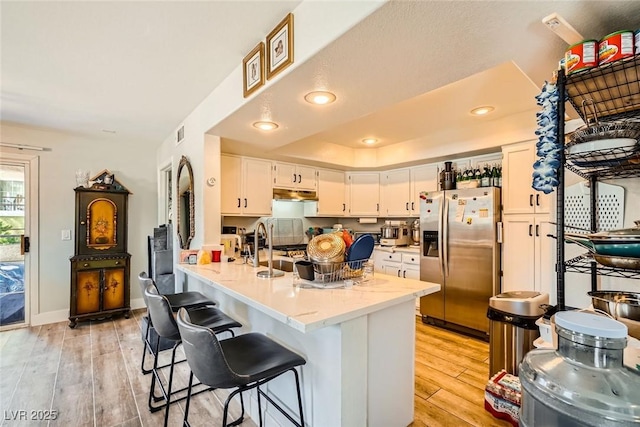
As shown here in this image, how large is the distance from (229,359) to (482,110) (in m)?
3.07

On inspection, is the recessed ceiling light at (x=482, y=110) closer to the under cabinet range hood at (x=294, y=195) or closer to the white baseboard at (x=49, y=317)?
the under cabinet range hood at (x=294, y=195)

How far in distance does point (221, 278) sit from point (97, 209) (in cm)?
292

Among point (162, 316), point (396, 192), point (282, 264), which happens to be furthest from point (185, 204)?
point (396, 192)

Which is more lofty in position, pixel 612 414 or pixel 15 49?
pixel 15 49

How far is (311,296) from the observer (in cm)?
157

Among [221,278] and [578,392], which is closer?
[578,392]

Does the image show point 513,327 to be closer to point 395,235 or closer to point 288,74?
point 288,74

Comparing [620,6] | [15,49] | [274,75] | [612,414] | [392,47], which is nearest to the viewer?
[612,414]

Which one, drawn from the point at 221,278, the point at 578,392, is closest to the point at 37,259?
the point at 221,278

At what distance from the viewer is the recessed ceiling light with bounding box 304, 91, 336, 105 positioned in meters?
1.97

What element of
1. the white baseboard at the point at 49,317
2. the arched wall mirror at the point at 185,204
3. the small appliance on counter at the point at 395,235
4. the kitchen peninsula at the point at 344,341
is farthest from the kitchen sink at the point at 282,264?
the white baseboard at the point at 49,317

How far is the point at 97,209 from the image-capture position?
12.8 ft

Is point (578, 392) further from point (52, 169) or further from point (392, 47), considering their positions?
point (52, 169)

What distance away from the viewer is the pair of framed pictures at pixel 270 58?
5.39 ft
